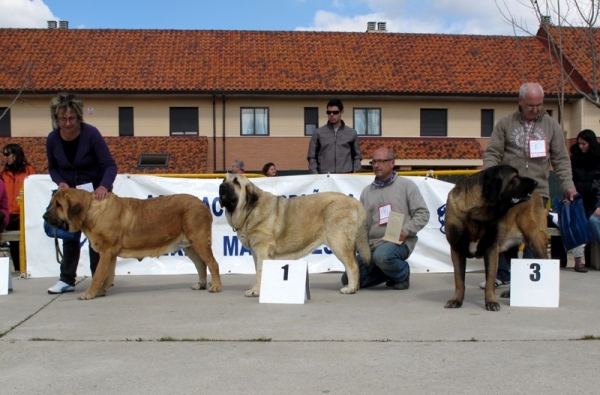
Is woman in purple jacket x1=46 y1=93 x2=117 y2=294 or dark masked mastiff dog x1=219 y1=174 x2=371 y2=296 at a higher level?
woman in purple jacket x1=46 y1=93 x2=117 y2=294

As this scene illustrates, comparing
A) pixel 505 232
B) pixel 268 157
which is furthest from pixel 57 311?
pixel 268 157

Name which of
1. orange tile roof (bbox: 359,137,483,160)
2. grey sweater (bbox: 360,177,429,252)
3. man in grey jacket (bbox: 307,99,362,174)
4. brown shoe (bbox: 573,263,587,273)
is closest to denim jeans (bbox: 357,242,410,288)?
grey sweater (bbox: 360,177,429,252)

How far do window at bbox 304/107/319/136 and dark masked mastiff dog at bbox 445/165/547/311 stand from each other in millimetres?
26784

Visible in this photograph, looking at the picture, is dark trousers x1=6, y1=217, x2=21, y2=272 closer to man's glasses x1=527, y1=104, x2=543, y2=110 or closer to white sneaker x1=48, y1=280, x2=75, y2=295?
white sneaker x1=48, y1=280, x2=75, y2=295

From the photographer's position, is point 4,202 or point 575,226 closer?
point 575,226

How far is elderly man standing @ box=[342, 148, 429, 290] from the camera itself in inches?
292

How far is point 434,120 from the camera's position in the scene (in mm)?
33938

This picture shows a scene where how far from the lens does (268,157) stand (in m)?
33.1

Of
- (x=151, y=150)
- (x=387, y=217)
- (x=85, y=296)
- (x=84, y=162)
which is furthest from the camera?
(x=151, y=150)

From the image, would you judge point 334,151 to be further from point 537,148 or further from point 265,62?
point 265,62

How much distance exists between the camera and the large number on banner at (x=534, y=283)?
6.39 metres

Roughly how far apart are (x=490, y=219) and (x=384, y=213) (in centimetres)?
156

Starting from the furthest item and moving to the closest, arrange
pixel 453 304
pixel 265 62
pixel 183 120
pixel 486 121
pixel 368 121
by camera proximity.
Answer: pixel 265 62 → pixel 486 121 → pixel 368 121 → pixel 183 120 → pixel 453 304

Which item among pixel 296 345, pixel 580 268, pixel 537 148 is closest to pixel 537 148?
pixel 537 148
